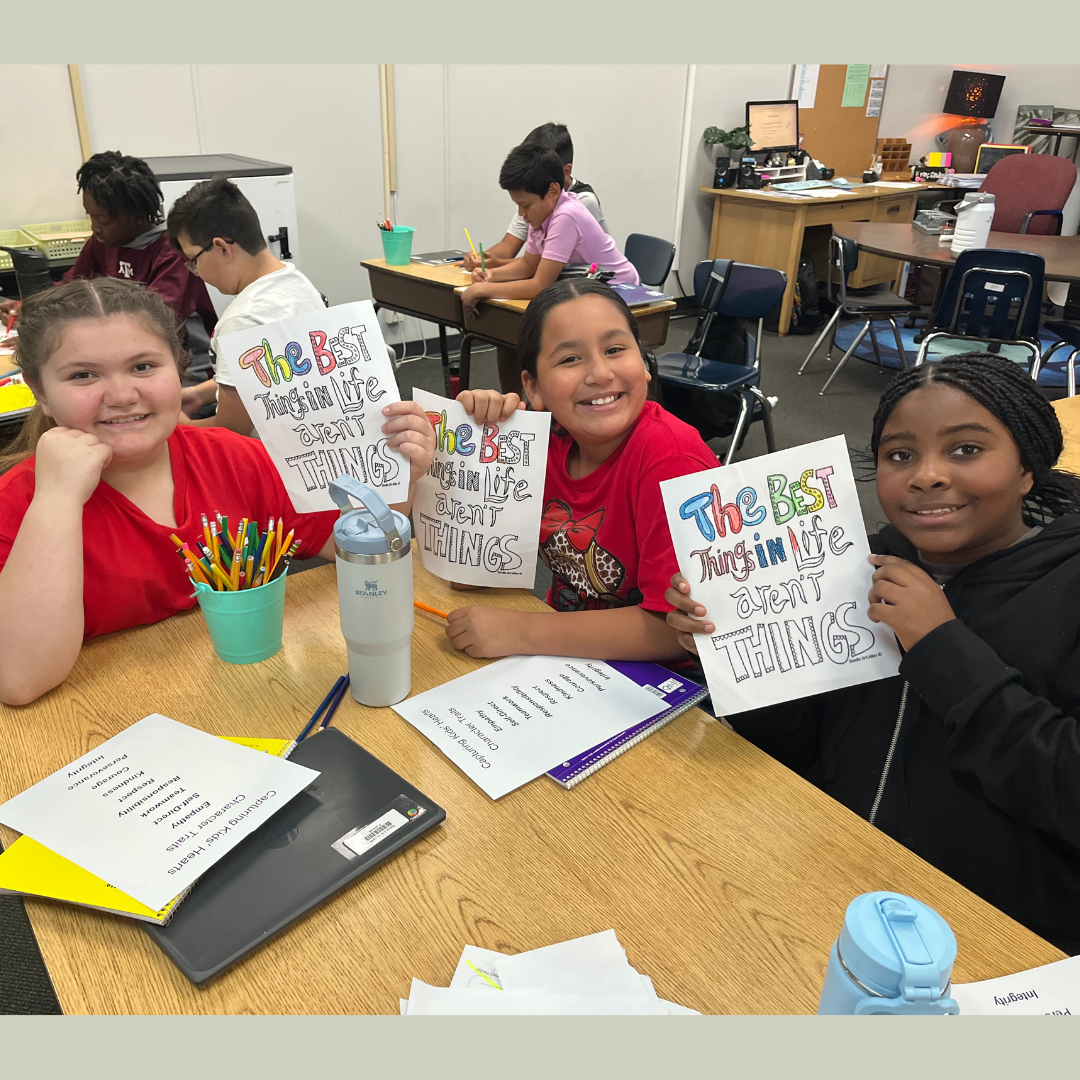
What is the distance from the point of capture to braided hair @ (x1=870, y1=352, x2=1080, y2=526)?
1.00m

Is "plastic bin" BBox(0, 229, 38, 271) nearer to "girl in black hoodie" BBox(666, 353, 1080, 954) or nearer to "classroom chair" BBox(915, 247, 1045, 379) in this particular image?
"girl in black hoodie" BBox(666, 353, 1080, 954)

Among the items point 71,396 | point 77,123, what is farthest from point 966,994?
point 77,123

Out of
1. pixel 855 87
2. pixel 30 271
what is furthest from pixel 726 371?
pixel 855 87

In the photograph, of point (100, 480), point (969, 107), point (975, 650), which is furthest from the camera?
point (969, 107)

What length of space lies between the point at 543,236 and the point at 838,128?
14.7 feet

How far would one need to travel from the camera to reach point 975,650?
89 centimetres

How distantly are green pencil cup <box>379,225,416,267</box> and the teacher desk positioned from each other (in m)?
0.05

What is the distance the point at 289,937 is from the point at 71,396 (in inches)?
31.4

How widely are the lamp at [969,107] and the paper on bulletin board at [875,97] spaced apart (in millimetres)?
678

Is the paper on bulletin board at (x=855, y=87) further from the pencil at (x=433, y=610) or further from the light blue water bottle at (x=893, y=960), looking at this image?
the light blue water bottle at (x=893, y=960)

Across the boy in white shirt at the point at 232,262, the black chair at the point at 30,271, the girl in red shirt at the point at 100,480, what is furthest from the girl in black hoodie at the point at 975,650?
the black chair at the point at 30,271

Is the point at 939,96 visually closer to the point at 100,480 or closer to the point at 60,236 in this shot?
the point at 60,236

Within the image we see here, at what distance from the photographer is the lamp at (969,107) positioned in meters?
6.90

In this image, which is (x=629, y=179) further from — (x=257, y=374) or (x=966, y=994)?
(x=966, y=994)
